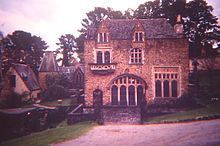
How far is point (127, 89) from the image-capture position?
17672 millimetres

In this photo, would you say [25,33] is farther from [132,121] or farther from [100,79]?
[100,79]

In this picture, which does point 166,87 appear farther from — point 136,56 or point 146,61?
point 136,56

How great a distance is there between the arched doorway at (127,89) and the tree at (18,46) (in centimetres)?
932

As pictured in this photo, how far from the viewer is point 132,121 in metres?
13.3

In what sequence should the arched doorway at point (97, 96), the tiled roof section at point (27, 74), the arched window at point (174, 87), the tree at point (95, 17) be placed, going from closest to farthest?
1. the tiled roof section at point (27, 74)
2. the arched window at point (174, 87)
3. the arched doorway at point (97, 96)
4. the tree at point (95, 17)

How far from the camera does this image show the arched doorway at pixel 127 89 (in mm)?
17578

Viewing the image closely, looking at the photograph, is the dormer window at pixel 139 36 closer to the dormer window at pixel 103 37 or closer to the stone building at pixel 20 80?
the dormer window at pixel 103 37

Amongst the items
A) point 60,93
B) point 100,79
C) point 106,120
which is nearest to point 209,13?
point 106,120

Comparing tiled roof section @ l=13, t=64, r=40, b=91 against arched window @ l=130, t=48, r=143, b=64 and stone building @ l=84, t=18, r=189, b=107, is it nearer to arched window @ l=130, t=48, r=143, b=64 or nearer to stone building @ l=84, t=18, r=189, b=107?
stone building @ l=84, t=18, r=189, b=107

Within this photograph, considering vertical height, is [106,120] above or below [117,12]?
below

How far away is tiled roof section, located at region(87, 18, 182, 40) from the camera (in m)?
17.6

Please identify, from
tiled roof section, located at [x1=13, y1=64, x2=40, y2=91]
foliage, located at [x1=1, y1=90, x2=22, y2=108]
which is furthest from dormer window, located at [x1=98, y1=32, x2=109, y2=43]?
foliage, located at [x1=1, y1=90, x2=22, y2=108]

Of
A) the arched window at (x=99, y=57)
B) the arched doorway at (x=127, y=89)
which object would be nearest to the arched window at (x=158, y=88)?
the arched doorway at (x=127, y=89)

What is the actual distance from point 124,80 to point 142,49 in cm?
273
